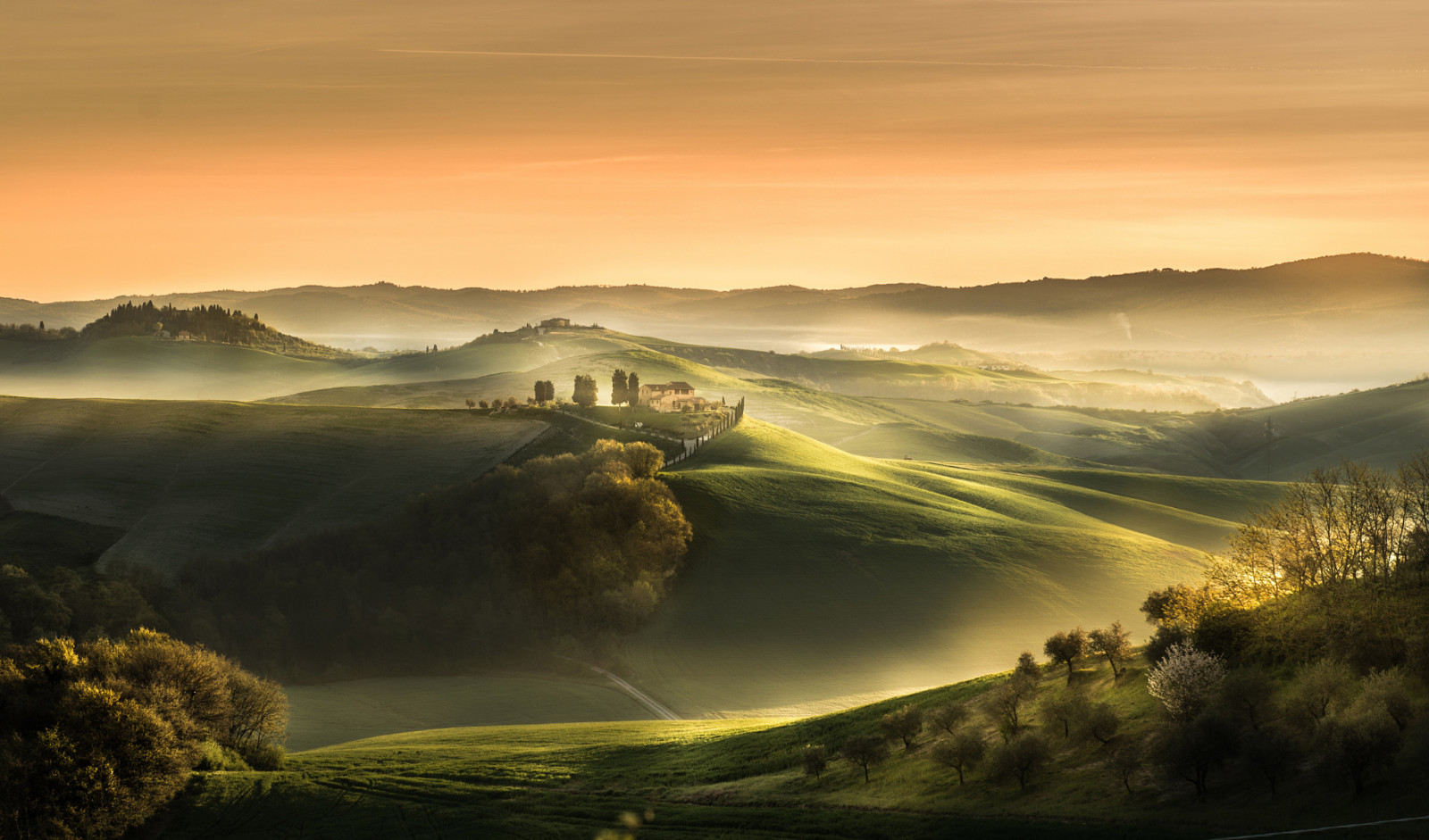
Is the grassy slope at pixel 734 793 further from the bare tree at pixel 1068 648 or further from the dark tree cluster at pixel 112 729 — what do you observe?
the dark tree cluster at pixel 112 729

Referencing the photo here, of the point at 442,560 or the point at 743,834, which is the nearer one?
the point at 743,834

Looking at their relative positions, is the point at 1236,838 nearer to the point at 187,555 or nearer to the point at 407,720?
the point at 407,720

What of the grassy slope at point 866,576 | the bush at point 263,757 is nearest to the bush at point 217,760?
the bush at point 263,757

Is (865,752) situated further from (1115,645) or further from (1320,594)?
(1320,594)

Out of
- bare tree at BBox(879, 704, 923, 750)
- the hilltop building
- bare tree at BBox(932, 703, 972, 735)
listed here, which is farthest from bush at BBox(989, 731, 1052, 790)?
the hilltop building

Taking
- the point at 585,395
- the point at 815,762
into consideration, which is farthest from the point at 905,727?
the point at 585,395

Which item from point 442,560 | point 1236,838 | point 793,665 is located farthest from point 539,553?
point 1236,838
